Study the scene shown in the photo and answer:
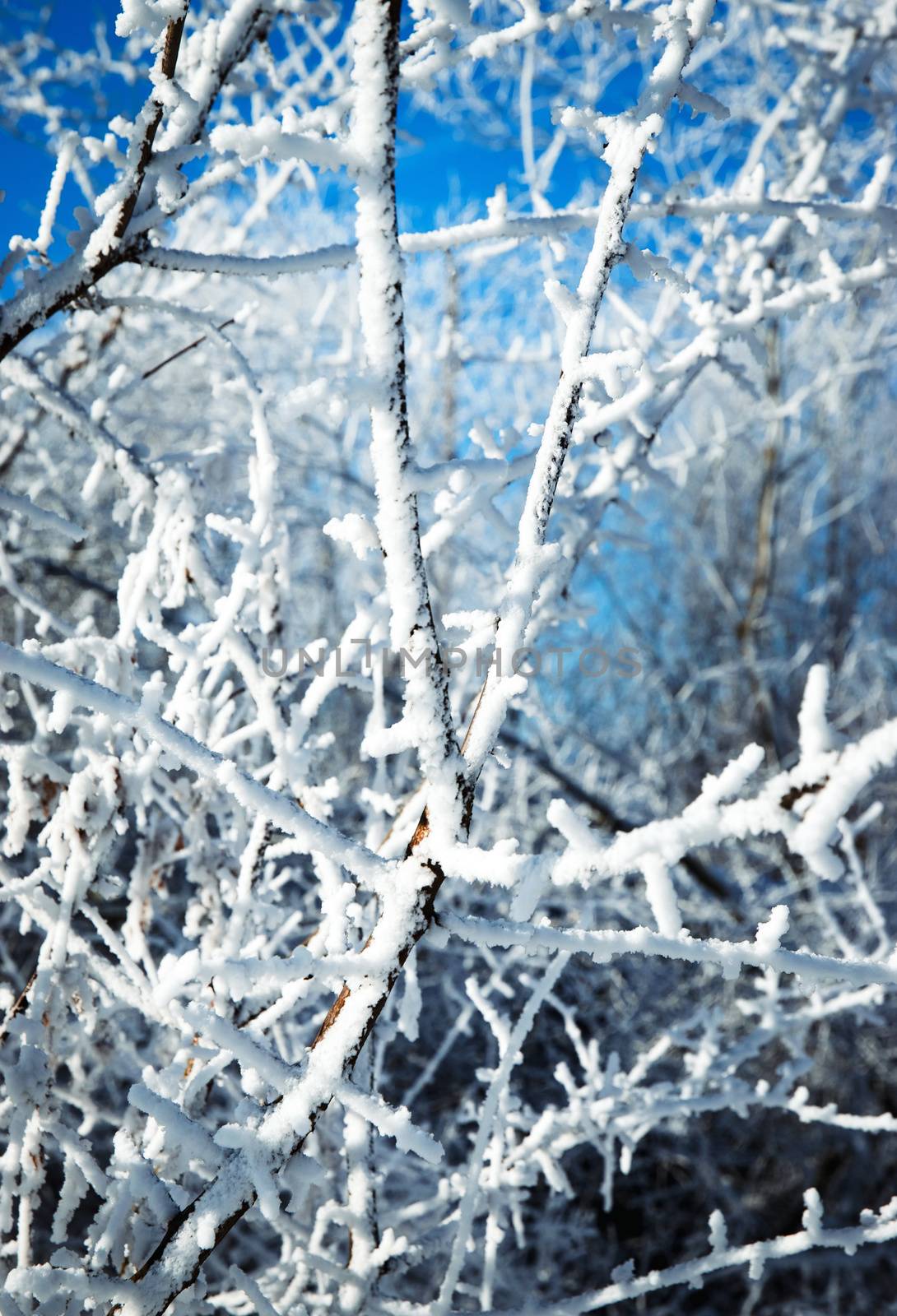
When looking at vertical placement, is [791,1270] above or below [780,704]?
below

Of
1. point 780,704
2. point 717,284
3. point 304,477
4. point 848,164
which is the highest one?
point 848,164

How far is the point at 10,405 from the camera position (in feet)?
7.63

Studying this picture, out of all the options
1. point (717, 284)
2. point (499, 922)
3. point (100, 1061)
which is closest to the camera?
point (499, 922)

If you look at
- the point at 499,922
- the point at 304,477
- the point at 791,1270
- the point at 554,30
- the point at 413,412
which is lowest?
the point at 791,1270

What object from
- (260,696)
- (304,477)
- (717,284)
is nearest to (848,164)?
(304,477)

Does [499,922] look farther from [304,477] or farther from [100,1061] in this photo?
[304,477]

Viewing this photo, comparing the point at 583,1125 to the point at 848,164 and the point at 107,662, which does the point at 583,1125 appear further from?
the point at 848,164

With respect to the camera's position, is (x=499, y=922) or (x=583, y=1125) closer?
(x=499, y=922)

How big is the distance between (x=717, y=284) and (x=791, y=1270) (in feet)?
16.2

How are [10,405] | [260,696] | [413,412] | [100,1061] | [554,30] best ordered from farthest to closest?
1. [413,412]
2. [10,405]
3. [100,1061]
4. [260,696]
5. [554,30]

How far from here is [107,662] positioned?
120cm

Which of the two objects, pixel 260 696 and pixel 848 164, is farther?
pixel 848 164

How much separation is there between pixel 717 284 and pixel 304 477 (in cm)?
484

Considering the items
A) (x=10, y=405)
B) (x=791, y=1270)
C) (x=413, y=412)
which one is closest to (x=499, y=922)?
(x=10, y=405)
